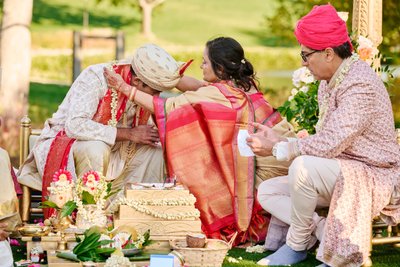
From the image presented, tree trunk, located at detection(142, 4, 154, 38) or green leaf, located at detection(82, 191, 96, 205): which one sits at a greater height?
tree trunk, located at detection(142, 4, 154, 38)

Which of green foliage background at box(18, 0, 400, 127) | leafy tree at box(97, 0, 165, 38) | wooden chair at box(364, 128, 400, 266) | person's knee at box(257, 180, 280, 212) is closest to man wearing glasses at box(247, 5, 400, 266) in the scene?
wooden chair at box(364, 128, 400, 266)

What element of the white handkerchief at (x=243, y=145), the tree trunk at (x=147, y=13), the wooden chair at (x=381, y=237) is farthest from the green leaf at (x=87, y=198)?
the tree trunk at (x=147, y=13)

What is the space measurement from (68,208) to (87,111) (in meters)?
1.01

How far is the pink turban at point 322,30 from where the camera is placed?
5.98 m

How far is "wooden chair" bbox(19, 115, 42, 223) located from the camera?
6.97 meters

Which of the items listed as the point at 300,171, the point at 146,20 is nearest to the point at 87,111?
the point at 300,171

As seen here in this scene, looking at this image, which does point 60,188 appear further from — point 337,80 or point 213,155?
point 337,80

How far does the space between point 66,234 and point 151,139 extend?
116 cm

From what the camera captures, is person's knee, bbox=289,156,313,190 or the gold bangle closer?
person's knee, bbox=289,156,313,190

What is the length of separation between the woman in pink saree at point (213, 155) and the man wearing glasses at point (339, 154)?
613 mm

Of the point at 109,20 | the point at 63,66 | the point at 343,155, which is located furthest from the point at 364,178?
the point at 109,20

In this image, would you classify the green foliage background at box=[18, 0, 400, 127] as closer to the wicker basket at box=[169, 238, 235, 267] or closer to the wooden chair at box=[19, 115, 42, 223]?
the wooden chair at box=[19, 115, 42, 223]

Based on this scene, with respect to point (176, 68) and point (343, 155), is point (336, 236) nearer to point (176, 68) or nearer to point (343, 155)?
point (343, 155)

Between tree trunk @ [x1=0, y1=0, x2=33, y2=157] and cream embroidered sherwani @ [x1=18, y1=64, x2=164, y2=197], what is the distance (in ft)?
13.3
